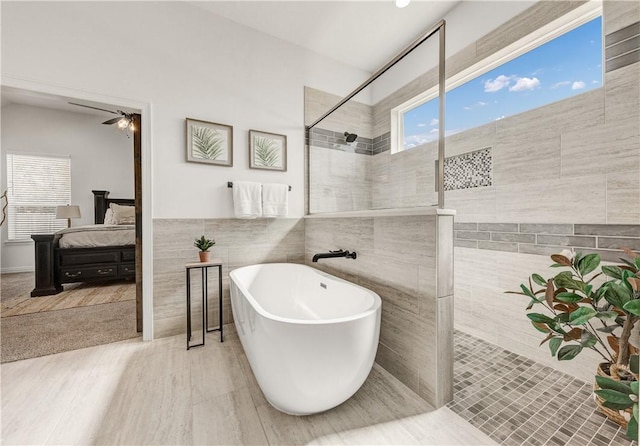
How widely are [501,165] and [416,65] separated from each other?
3.29 ft

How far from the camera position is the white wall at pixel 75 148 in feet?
14.1

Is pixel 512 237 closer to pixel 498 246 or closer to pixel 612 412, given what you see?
pixel 498 246

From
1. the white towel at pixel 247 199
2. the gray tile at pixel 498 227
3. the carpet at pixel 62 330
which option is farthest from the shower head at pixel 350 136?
the carpet at pixel 62 330

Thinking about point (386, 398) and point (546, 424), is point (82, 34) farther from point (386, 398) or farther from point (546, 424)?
point (546, 424)

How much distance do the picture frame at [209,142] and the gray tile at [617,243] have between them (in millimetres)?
2676

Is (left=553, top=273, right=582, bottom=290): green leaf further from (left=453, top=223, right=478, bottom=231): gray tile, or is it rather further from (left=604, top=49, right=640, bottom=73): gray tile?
(left=604, top=49, right=640, bottom=73): gray tile

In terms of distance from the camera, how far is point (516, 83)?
1.93m

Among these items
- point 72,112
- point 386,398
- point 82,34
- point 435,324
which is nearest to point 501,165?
point 435,324

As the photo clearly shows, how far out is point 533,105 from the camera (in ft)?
5.88

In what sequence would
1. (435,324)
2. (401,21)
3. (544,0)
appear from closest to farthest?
(435,324) < (544,0) < (401,21)

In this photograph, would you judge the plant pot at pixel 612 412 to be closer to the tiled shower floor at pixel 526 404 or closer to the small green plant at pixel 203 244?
the tiled shower floor at pixel 526 404

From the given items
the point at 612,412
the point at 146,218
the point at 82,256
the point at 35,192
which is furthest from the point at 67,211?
the point at 612,412

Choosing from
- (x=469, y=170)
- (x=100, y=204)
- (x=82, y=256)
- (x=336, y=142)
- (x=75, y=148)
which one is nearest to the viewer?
(x=469, y=170)

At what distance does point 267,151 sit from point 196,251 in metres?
→ 1.16
